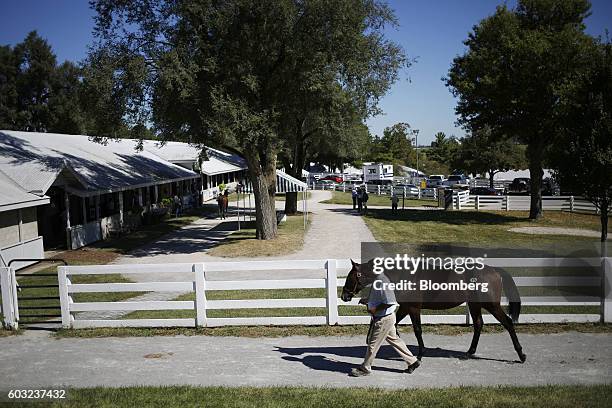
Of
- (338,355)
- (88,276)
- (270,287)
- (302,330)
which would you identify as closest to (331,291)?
(302,330)

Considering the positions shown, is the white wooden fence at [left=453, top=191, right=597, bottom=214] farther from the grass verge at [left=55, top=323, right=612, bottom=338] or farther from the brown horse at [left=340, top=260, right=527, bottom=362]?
the brown horse at [left=340, top=260, right=527, bottom=362]

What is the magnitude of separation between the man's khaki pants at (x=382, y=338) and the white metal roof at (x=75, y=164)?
51.8ft

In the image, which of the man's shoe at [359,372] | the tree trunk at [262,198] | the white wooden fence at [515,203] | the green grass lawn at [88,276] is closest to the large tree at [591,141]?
the tree trunk at [262,198]

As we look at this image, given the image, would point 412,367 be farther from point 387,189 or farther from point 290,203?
point 387,189

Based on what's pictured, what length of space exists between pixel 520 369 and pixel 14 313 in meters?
8.95

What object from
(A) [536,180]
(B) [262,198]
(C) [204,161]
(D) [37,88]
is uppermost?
(D) [37,88]

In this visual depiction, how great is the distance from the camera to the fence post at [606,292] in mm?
8773

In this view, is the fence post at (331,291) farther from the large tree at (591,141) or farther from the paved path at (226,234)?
the large tree at (591,141)

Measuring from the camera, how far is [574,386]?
6.34 meters

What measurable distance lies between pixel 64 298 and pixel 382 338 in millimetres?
6178

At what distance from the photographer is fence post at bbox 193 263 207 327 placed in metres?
9.06

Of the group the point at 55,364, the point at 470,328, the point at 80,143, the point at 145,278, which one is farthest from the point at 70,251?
the point at 470,328

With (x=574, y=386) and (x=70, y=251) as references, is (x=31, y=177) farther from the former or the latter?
(x=574, y=386)

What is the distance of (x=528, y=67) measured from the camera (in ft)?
→ 83.7
